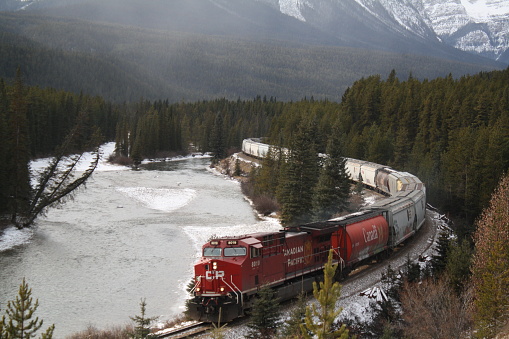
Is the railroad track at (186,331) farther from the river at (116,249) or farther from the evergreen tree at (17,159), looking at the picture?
the evergreen tree at (17,159)

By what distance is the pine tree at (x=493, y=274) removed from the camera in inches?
898

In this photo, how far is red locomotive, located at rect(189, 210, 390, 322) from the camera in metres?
26.4

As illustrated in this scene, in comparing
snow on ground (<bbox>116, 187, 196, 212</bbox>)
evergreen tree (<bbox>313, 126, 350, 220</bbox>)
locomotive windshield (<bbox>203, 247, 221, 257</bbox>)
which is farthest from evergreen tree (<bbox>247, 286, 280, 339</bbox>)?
snow on ground (<bbox>116, 187, 196, 212</bbox>)

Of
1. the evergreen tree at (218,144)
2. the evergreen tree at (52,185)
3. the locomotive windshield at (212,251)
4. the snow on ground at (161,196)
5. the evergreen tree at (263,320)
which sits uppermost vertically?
the locomotive windshield at (212,251)

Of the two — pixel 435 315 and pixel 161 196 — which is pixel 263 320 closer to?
pixel 435 315

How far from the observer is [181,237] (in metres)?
52.9

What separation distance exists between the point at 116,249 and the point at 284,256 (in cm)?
2346

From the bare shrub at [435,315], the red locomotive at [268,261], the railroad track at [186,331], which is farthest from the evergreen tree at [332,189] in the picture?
the railroad track at [186,331]

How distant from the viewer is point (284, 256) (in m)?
29.3

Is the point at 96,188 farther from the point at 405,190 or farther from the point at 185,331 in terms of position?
the point at 185,331

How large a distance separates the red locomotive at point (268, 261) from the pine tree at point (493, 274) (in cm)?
848

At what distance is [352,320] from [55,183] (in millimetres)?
41828

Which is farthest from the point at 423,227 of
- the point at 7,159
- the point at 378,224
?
the point at 7,159

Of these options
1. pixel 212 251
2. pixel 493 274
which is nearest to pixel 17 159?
pixel 212 251
